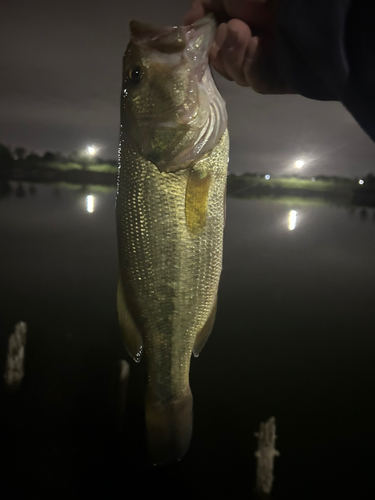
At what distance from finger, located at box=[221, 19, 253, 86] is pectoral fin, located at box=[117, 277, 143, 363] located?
735 mm

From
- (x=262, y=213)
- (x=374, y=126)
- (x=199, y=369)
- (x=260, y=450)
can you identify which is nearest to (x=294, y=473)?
(x=260, y=450)

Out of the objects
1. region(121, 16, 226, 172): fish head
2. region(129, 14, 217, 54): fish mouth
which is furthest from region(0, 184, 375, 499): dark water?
region(129, 14, 217, 54): fish mouth

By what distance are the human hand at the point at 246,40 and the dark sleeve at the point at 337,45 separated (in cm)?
11

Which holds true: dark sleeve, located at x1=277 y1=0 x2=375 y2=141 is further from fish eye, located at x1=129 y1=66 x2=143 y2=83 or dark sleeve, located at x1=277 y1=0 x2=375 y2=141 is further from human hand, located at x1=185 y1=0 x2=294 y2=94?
fish eye, located at x1=129 y1=66 x2=143 y2=83

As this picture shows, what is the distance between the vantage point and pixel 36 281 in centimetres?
768

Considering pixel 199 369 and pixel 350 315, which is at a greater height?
pixel 350 315

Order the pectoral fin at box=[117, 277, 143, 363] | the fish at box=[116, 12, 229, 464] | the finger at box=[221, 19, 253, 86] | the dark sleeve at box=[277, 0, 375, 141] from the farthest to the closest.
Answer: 1. the pectoral fin at box=[117, 277, 143, 363]
2. the fish at box=[116, 12, 229, 464]
3. the finger at box=[221, 19, 253, 86]
4. the dark sleeve at box=[277, 0, 375, 141]

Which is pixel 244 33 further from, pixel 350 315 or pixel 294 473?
pixel 350 315

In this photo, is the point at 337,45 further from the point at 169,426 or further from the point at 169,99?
the point at 169,426

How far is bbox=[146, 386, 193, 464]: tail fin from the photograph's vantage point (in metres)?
1.03

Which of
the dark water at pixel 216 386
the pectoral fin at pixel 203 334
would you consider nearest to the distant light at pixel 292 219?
the dark water at pixel 216 386

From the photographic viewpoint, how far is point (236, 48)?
774 mm

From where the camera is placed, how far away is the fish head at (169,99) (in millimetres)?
824

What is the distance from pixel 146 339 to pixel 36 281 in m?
7.75
